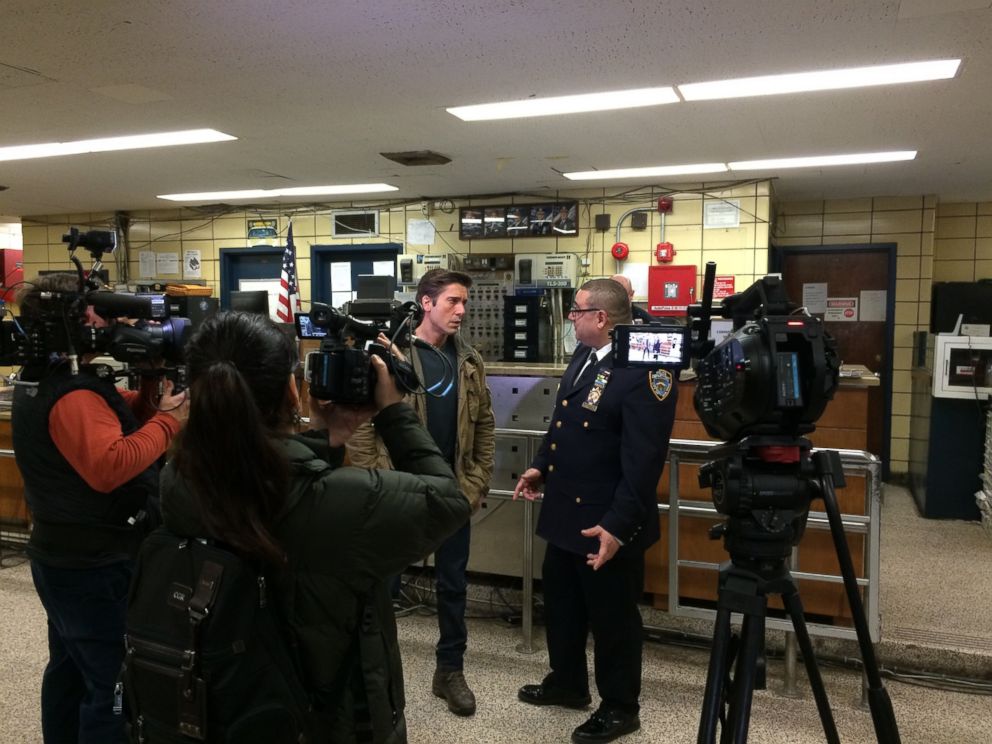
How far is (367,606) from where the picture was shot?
115 cm

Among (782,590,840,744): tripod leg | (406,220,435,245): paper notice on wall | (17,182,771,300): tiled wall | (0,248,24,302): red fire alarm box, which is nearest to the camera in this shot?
(782,590,840,744): tripod leg

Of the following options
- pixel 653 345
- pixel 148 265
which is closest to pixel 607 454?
pixel 653 345

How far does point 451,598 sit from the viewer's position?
8.21 ft

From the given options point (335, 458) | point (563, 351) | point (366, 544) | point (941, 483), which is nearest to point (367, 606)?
point (366, 544)

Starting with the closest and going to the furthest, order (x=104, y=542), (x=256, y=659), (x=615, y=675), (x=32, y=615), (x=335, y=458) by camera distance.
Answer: (x=256, y=659), (x=335, y=458), (x=104, y=542), (x=615, y=675), (x=32, y=615)

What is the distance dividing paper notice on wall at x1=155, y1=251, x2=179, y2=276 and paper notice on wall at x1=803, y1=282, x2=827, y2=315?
6.35m

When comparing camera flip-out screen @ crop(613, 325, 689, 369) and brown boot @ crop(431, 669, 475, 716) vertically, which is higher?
camera flip-out screen @ crop(613, 325, 689, 369)

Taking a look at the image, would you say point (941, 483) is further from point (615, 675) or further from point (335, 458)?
point (335, 458)

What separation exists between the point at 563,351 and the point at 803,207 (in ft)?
8.61

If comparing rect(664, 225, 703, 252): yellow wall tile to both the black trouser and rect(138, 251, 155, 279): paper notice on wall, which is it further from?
rect(138, 251, 155, 279): paper notice on wall

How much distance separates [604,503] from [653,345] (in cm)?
79

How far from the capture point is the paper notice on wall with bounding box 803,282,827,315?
6.48 m

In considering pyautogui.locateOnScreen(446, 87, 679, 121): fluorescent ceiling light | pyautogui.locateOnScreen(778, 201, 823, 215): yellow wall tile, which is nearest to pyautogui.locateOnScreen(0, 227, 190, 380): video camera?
pyautogui.locateOnScreen(446, 87, 679, 121): fluorescent ceiling light

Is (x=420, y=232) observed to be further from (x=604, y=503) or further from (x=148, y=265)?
(x=604, y=503)
